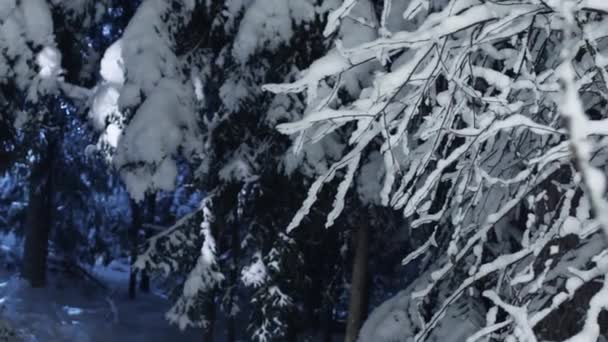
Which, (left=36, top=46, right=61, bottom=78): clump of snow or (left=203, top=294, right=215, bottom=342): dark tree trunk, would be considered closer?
(left=36, top=46, right=61, bottom=78): clump of snow

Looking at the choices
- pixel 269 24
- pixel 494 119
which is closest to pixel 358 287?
pixel 269 24

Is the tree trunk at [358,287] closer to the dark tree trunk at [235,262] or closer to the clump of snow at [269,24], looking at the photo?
the dark tree trunk at [235,262]

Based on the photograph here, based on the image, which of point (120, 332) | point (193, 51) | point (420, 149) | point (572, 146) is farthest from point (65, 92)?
point (572, 146)

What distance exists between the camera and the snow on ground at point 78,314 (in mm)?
12906

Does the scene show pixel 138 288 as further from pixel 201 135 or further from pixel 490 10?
pixel 490 10

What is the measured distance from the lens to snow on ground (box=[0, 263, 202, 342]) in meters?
12.9

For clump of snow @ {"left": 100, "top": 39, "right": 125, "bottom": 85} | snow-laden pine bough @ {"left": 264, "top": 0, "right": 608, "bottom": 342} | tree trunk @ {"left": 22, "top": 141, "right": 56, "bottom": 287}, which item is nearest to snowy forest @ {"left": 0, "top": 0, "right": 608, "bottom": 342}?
clump of snow @ {"left": 100, "top": 39, "right": 125, "bottom": 85}

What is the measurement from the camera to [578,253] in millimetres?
3129

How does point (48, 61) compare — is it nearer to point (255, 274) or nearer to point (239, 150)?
point (239, 150)

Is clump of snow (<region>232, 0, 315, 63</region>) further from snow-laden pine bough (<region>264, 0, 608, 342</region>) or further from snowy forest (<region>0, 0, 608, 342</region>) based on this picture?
snow-laden pine bough (<region>264, 0, 608, 342</region>)

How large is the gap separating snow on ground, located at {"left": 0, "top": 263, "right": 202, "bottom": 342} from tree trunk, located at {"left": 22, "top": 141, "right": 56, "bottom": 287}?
27 centimetres

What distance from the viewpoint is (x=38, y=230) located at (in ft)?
49.0

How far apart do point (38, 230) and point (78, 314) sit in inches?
77.9

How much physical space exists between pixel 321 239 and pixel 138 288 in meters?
9.73
